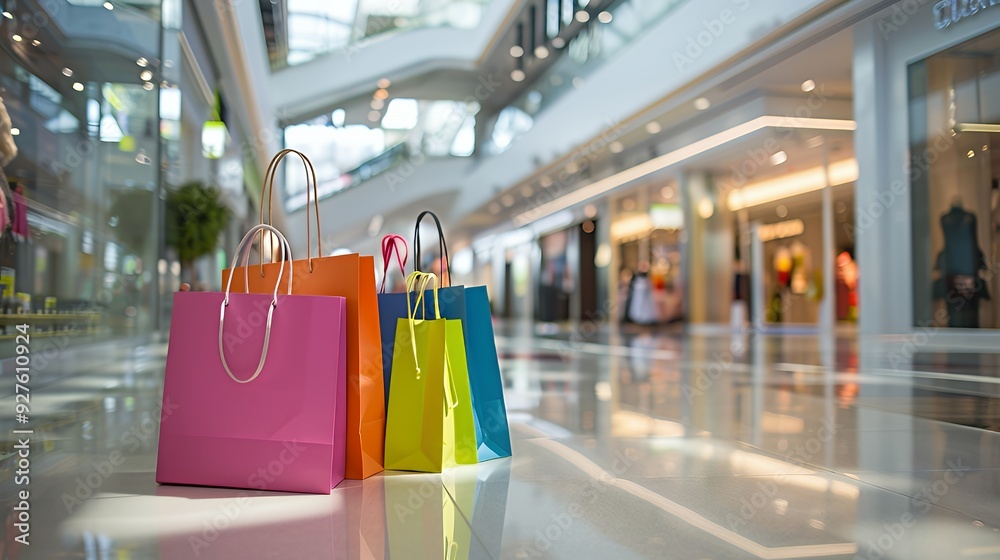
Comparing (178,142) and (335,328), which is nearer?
(335,328)

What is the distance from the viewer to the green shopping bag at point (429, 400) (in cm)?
195

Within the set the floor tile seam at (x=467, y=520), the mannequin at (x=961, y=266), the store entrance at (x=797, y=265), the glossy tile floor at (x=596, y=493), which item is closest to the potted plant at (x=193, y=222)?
the glossy tile floor at (x=596, y=493)

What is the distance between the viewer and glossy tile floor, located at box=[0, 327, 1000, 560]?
4.23 ft

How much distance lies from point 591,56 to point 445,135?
27.2ft

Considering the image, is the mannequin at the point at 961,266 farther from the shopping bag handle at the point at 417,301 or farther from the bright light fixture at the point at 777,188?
the bright light fixture at the point at 777,188

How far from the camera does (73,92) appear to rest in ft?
12.0

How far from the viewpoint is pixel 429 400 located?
1.96 metres

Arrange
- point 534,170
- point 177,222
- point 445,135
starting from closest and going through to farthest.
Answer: point 177,222 → point 534,170 → point 445,135

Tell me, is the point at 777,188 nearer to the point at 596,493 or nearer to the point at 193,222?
the point at 193,222

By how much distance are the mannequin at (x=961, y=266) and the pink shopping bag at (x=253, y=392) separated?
5298mm

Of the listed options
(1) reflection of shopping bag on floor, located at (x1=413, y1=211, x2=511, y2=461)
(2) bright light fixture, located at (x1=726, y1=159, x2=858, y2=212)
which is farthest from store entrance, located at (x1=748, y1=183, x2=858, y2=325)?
(1) reflection of shopping bag on floor, located at (x1=413, y1=211, x2=511, y2=461)

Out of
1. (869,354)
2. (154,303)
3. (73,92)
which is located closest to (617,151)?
(869,354)

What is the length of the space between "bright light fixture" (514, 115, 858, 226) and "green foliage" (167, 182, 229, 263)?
657cm

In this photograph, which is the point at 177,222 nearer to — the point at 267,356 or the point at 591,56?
the point at 267,356
